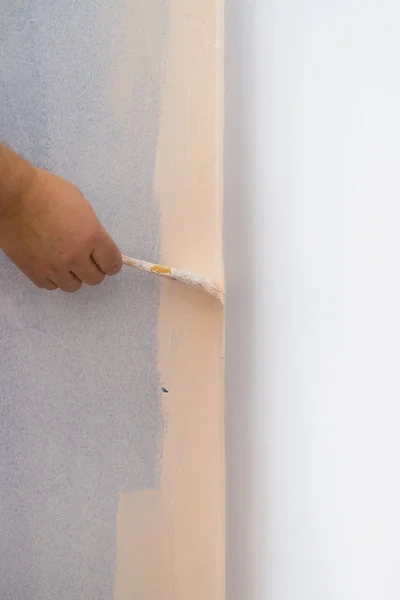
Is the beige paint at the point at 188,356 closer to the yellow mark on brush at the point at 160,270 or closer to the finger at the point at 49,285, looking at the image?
the yellow mark on brush at the point at 160,270

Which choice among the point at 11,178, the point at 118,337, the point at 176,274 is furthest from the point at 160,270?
the point at 11,178

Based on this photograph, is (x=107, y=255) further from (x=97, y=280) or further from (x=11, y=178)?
(x=11, y=178)

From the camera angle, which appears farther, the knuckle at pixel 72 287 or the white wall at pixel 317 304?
the knuckle at pixel 72 287

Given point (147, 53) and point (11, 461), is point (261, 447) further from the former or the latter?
point (147, 53)

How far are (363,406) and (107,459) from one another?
0.54 metres

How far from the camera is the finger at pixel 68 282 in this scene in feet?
2.71

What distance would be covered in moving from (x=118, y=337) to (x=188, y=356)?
12 centimetres

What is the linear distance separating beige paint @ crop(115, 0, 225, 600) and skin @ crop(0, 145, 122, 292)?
15 centimetres

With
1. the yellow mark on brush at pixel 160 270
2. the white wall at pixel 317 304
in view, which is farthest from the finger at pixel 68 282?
the white wall at pixel 317 304

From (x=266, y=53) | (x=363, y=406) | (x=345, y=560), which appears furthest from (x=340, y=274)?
(x=266, y=53)

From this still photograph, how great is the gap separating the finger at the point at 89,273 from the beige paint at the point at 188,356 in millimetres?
112

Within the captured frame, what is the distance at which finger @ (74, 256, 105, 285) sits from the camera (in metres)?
0.81

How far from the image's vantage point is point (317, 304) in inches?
20.1

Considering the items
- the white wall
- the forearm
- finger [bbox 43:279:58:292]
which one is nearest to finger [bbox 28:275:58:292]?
finger [bbox 43:279:58:292]
